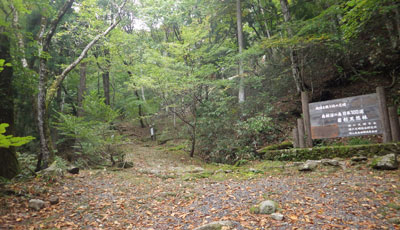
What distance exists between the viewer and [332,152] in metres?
6.77

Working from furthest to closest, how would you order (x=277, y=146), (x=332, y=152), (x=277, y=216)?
(x=277, y=146)
(x=332, y=152)
(x=277, y=216)

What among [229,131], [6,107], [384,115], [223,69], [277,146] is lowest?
[277,146]

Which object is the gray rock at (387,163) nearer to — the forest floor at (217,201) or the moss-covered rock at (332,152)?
the forest floor at (217,201)

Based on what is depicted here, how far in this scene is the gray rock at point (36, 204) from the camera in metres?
4.21

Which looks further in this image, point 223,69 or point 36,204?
point 223,69

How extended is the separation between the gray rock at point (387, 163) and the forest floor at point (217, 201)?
18cm

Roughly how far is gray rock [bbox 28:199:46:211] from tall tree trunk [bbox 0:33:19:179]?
173cm

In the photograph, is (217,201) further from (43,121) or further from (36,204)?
(43,121)

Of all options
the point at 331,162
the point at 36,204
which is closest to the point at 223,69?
the point at 331,162

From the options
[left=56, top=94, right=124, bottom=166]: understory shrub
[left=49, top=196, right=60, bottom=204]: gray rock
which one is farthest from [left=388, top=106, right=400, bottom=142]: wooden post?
[left=56, top=94, right=124, bottom=166]: understory shrub

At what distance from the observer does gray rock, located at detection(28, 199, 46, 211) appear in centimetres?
421

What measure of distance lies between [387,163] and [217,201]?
4128mm

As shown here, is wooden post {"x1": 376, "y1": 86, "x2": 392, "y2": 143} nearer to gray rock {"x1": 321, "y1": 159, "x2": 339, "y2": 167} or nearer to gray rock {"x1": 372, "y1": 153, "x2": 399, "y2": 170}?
gray rock {"x1": 372, "y1": 153, "x2": 399, "y2": 170}

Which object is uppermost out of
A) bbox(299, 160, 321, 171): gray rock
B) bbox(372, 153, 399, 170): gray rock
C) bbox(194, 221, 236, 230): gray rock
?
bbox(372, 153, 399, 170): gray rock
